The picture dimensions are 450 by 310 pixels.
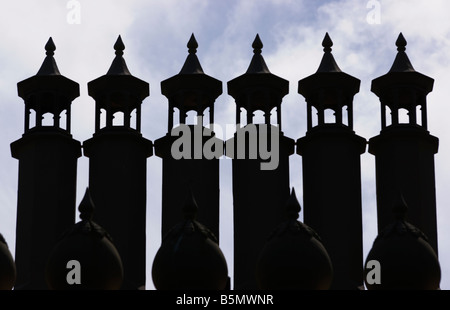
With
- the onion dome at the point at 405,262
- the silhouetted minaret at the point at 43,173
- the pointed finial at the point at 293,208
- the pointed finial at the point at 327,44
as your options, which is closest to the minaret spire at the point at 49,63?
the silhouetted minaret at the point at 43,173

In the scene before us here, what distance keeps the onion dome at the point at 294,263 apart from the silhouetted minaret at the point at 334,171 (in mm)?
8367

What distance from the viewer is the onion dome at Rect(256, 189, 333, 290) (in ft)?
176

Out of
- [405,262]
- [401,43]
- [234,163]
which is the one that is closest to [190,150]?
[234,163]

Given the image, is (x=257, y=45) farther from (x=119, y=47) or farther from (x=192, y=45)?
(x=119, y=47)

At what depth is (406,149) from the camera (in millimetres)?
65875

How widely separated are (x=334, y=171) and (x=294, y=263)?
39.6ft

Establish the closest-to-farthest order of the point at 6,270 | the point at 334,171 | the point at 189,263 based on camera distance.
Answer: the point at 189,263, the point at 6,270, the point at 334,171

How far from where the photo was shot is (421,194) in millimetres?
64812

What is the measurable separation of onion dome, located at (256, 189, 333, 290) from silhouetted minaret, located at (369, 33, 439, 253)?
34.1 feet
